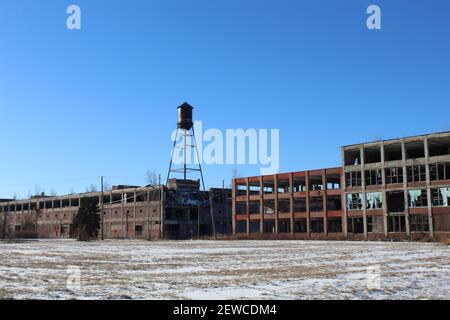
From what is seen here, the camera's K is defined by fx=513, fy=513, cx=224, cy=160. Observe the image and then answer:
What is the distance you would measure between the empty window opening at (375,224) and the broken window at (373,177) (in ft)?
16.3

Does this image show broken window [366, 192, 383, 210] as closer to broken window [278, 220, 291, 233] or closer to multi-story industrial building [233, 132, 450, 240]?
multi-story industrial building [233, 132, 450, 240]

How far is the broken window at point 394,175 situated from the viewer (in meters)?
70.1

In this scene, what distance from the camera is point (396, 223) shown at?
6906 centimetres

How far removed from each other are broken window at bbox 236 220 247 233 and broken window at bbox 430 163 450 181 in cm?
3631

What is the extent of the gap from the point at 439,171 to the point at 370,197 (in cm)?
1032

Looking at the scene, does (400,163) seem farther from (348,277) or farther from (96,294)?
(96,294)

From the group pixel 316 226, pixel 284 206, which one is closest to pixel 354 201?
pixel 316 226

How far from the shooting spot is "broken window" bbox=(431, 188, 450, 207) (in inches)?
→ 2512

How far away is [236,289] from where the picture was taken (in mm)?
12656

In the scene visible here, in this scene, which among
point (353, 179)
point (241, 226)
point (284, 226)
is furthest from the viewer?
point (241, 226)

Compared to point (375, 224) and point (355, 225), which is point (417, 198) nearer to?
point (375, 224)

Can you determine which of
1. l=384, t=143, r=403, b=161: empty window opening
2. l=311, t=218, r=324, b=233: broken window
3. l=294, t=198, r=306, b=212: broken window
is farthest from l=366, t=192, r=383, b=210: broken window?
l=294, t=198, r=306, b=212: broken window

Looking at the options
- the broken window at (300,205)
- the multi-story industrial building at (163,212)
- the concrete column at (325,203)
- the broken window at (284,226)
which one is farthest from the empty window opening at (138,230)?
the concrete column at (325,203)
